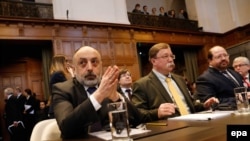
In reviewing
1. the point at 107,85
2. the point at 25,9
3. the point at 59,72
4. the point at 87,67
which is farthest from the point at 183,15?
the point at 107,85

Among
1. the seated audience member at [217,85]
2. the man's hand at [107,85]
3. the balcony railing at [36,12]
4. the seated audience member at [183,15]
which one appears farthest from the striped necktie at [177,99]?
the seated audience member at [183,15]

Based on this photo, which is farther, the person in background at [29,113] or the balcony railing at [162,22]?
the balcony railing at [162,22]

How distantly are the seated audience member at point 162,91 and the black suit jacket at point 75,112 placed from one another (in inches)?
23.7

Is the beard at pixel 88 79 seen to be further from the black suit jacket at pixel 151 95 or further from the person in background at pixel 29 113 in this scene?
the person in background at pixel 29 113

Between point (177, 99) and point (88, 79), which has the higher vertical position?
point (88, 79)

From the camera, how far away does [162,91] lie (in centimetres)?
268

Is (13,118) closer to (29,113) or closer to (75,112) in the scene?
(29,113)

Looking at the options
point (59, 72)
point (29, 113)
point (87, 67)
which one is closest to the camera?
point (87, 67)

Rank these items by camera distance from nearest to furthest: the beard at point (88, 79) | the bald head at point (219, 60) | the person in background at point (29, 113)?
the beard at point (88, 79), the bald head at point (219, 60), the person in background at point (29, 113)

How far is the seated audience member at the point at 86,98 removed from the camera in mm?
1631

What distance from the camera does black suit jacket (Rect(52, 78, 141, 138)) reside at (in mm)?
1626

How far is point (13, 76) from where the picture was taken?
9.01m

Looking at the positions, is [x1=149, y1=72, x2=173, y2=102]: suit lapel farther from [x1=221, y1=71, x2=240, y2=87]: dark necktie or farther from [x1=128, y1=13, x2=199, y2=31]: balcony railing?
[x1=128, y1=13, x2=199, y2=31]: balcony railing

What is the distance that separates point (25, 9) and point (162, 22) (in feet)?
18.6
